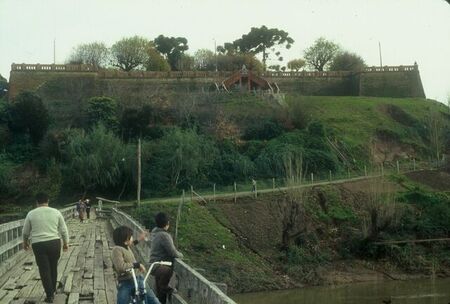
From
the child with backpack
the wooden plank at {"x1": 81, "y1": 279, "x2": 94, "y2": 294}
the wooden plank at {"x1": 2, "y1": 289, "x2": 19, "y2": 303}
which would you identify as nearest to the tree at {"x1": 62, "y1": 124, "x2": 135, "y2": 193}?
the wooden plank at {"x1": 81, "y1": 279, "x2": 94, "y2": 294}

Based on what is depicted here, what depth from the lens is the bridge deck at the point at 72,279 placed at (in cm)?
1219

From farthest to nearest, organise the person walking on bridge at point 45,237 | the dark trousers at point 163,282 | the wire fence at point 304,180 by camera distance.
→ the wire fence at point 304,180 → the person walking on bridge at point 45,237 → the dark trousers at point 163,282

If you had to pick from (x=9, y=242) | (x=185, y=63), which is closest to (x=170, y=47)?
(x=185, y=63)

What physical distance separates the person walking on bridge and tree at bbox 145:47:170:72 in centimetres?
7939

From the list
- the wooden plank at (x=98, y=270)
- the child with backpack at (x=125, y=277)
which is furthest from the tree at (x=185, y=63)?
the child with backpack at (x=125, y=277)

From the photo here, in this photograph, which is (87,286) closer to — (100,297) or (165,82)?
(100,297)

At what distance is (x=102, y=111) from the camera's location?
66.9m

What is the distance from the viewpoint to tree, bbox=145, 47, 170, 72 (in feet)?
294

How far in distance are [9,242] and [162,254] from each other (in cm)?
970

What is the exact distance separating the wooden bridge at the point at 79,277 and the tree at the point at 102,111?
143 ft

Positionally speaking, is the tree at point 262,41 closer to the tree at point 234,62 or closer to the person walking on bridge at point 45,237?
the tree at point 234,62

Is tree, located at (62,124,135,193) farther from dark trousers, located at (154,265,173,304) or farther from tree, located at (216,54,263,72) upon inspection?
dark trousers, located at (154,265,173,304)

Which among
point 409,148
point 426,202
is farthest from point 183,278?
point 409,148

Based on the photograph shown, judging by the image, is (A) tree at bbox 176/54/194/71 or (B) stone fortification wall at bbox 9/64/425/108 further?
(A) tree at bbox 176/54/194/71
